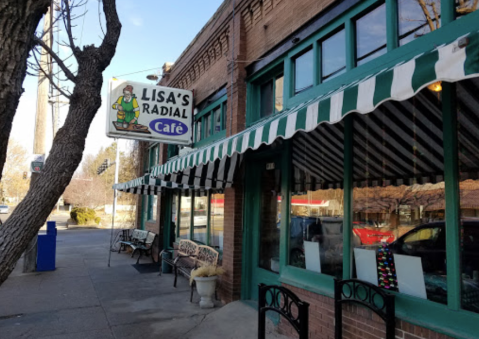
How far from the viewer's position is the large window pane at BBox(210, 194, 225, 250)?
7.40m

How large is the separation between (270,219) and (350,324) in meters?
2.48

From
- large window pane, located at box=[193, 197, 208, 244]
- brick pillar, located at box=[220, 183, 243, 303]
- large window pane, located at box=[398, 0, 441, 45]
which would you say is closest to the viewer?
large window pane, located at box=[398, 0, 441, 45]

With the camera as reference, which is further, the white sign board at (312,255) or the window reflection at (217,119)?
the window reflection at (217,119)

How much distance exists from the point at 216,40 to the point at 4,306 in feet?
21.5

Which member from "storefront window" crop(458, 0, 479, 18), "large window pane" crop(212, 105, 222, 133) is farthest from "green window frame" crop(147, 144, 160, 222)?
"storefront window" crop(458, 0, 479, 18)

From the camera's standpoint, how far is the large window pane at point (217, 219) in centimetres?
740

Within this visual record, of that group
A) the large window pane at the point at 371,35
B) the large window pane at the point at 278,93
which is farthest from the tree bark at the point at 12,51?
the large window pane at the point at 278,93

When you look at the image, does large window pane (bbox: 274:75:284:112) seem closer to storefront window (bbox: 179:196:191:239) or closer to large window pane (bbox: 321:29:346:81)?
large window pane (bbox: 321:29:346:81)

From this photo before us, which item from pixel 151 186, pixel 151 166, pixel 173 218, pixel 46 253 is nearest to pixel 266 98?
pixel 151 186

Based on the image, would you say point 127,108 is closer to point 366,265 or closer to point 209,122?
point 209,122

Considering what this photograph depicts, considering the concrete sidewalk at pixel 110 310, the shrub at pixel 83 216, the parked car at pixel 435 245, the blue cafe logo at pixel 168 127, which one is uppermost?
the blue cafe logo at pixel 168 127

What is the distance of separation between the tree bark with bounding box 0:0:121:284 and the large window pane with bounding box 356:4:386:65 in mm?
2792

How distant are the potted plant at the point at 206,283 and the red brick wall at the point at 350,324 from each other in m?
1.72

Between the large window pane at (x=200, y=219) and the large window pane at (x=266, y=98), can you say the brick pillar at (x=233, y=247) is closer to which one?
the large window pane at (x=266, y=98)
